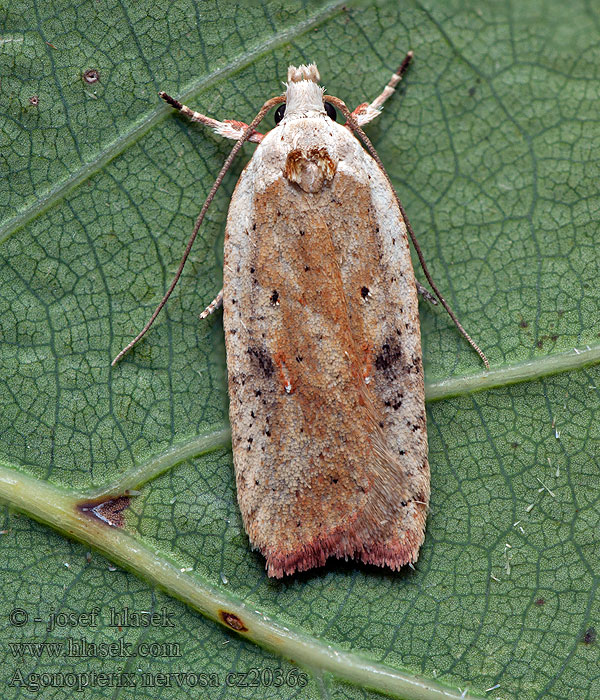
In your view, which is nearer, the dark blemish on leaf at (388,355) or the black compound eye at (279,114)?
the dark blemish on leaf at (388,355)

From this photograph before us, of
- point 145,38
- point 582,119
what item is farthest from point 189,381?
point 582,119

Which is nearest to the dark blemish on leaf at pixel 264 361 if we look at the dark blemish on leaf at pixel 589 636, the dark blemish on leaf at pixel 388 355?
the dark blemish on leaf at pixel 388 355

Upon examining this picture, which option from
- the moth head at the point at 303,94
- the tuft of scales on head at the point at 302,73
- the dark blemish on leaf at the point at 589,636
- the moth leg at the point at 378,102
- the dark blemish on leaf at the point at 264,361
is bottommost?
the dark blemish on leaf at the point at 589,636

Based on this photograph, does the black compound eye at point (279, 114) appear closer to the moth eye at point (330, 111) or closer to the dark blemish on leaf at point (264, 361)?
the moth eye at point (330, 111)

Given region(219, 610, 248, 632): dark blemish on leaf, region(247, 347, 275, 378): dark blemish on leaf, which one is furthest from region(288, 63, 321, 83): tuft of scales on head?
region(219, 610, 248, 632): dark blemish on leaf

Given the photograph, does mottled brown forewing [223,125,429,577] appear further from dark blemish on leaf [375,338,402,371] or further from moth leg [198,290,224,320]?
moth leg [198,290,224,320]

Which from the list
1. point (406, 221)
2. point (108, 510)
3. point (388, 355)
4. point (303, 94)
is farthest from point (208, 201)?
point (108, 510)

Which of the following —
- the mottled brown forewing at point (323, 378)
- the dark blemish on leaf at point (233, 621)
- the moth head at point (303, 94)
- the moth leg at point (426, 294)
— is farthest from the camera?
the moth leg at point (426, 294)

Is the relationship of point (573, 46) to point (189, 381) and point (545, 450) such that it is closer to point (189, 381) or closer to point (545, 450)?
point (545, 450)
